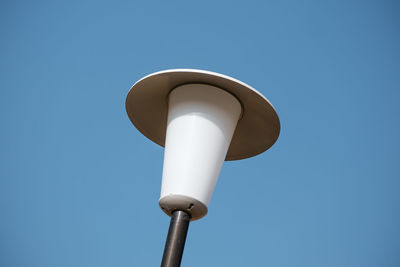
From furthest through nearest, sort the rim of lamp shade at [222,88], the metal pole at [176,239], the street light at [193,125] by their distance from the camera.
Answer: the rim of lamp shade at [222,88] < the street light at [193,125] < the metal pole at [176,239]

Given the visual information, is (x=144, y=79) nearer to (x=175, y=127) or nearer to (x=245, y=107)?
(x=175, y=127)

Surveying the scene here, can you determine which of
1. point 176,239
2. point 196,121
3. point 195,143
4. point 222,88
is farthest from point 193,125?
point 176,239

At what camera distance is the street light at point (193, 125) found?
447 centimetres

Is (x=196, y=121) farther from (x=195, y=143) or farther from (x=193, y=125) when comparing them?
(x=195, y=143)

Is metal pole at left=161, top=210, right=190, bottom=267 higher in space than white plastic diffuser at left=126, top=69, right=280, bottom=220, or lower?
lower

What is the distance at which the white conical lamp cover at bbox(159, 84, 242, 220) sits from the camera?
4496 mm

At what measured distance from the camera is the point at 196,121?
4812 millimetres

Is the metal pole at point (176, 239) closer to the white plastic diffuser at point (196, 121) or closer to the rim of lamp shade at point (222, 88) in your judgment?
the white plastic diffuser at point (196, 121)

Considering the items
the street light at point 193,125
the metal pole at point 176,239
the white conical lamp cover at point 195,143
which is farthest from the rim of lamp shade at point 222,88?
the metal pole at point 176,239

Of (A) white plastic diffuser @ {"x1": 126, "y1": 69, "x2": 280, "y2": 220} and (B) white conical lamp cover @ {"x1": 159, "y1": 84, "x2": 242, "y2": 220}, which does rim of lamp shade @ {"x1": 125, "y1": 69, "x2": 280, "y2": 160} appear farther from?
(B) white conical lamp cover @ {"x1": 159, "y1": 84, "x2": 242, "y2": 220}

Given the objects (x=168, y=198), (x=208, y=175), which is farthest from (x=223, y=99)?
(x=168, y=198)

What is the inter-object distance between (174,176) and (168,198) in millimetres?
234

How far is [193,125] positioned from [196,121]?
58 millimetres

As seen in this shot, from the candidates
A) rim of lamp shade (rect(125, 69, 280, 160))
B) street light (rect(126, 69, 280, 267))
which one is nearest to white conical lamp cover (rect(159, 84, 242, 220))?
street light (rect(126, 69, 280, 267))
